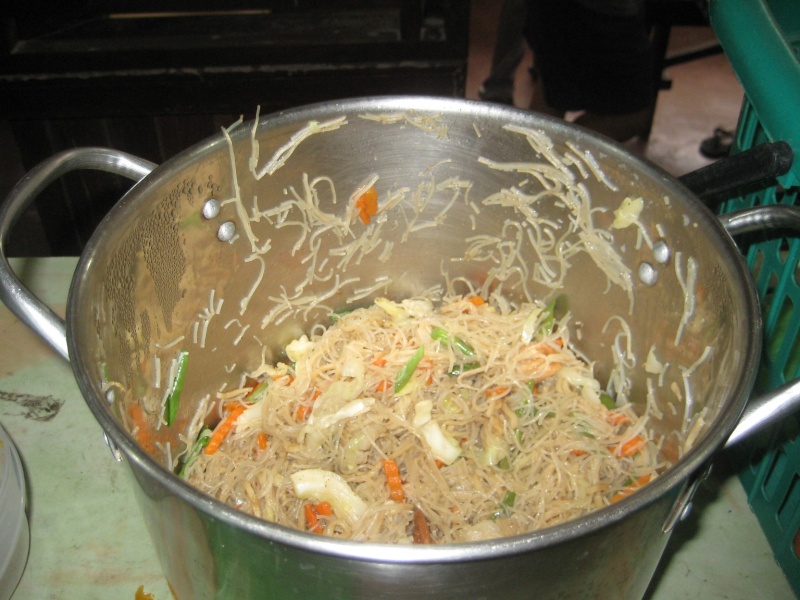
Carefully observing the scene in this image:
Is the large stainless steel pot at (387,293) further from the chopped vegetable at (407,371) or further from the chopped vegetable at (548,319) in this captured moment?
the chopped vegetable at (407,371)

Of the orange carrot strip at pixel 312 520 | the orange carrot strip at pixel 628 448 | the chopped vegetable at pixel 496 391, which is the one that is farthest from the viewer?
the chopped vegetable at pixel 496 391

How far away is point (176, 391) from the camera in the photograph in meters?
1.13

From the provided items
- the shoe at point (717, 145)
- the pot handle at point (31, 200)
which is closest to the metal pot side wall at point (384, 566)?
the pot handle at point (31, 200)

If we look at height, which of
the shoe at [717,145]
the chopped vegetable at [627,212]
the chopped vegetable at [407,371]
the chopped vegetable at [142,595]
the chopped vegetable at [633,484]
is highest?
the chopped vegetable at [627,212]

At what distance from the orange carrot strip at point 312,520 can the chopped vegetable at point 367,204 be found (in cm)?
52

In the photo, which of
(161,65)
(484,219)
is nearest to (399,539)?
(484,219)

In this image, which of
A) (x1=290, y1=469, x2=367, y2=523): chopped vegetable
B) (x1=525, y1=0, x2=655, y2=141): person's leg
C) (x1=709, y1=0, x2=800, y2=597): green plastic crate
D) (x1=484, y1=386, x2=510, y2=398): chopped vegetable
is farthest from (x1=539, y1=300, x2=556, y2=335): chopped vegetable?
(x1=525, y1=0, x2=655, y2=141): person's leg

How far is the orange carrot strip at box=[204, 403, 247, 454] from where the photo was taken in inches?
46.6

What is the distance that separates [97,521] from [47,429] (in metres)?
0.23

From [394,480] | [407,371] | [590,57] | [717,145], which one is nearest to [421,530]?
[394,480]

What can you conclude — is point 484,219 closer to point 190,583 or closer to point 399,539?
point 399,539

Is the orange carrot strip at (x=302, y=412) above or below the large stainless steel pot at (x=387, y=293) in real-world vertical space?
below

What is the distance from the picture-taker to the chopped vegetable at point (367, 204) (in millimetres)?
1269

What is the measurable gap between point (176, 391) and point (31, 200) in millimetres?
370
